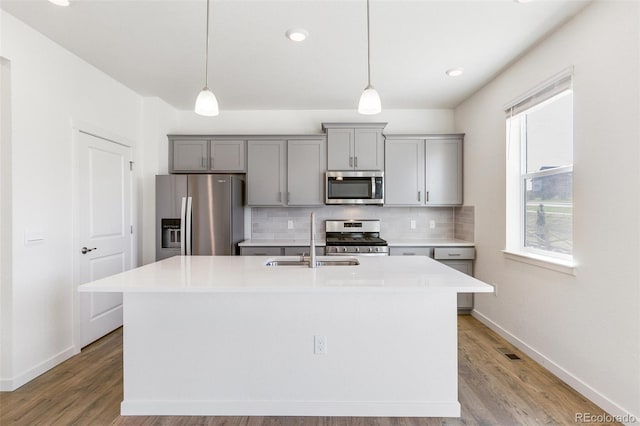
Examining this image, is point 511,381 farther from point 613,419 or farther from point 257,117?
point 257,117

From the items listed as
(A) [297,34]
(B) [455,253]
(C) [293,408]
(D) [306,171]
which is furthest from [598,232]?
(D) [306,171]

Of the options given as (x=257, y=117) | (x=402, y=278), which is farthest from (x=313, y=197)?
(x=402, y=278)

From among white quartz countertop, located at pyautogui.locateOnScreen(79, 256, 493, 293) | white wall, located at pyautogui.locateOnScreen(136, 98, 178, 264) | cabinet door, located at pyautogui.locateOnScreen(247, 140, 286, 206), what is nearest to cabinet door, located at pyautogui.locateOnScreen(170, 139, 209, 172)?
white wall, located at pyautogui.locateOnScreen(136, 98, 178, 264)

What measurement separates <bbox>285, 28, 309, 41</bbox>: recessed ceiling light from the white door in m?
2.08

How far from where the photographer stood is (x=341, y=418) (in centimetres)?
201

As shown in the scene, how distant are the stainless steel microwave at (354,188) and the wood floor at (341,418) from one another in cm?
201

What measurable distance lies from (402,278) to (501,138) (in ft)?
7.28

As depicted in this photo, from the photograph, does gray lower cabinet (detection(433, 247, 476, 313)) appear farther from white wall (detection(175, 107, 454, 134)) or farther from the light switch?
the light switch

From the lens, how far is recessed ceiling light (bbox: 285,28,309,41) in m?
2.54

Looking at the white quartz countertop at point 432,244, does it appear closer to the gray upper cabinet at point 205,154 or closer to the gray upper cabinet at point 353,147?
the gray upper cabinet at point 353,147

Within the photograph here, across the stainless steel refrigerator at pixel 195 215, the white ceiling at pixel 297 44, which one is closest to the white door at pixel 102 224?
the stainless steel refrigerator at pixel 195 215

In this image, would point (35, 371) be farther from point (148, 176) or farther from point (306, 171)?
point (306, 171)

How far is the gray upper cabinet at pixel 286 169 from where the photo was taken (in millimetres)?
4273

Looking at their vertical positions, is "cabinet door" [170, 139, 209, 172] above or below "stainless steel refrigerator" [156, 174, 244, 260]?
above
